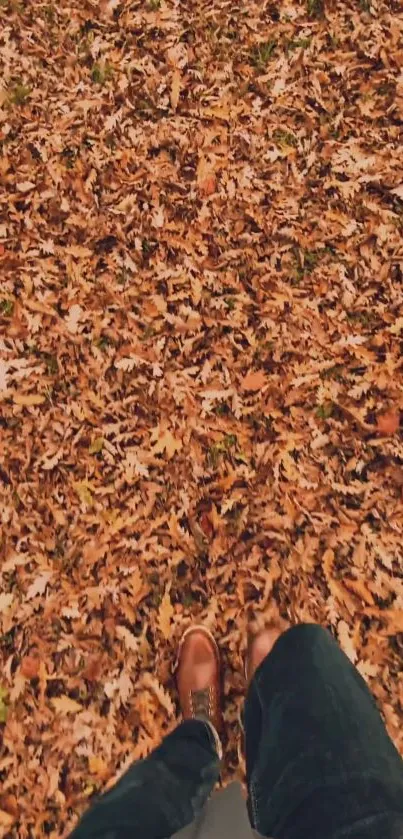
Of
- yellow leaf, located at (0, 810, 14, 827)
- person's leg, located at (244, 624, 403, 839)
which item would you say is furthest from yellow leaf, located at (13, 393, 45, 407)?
yellow leaf, located at (0, 810, 14, 827)

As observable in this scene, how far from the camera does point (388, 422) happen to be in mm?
2516

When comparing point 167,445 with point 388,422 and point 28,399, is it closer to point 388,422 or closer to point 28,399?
point 28,399

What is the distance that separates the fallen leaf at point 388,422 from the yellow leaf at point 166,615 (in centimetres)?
90

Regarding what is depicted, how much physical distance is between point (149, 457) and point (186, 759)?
0.96 m

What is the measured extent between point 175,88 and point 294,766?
2.41 meters

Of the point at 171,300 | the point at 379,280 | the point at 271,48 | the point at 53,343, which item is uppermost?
the point at 271,48

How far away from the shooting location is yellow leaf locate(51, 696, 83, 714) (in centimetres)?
228

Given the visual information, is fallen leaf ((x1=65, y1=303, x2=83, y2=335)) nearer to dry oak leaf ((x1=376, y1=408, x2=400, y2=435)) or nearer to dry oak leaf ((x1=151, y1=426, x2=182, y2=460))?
dry oak leaf ((x1=151, y1=426, x2=182, y2=460))

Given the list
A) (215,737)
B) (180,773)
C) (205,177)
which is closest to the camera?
(180,773)

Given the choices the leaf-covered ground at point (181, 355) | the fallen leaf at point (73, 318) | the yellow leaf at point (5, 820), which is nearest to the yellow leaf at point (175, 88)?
the leaf-covered ground at point (181, 355)

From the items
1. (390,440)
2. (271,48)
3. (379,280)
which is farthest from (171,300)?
(271,48)

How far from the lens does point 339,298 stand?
104 inches

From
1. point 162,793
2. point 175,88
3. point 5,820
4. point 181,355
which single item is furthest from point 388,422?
point 5,820

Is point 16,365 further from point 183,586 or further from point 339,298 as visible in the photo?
point 339,298
